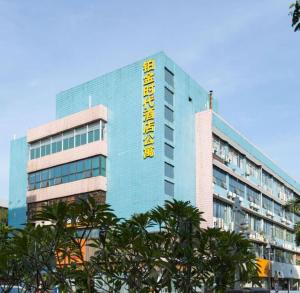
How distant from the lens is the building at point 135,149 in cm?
4503

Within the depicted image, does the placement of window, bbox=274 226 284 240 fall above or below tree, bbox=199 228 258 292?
above

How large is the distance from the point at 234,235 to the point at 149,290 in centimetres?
292

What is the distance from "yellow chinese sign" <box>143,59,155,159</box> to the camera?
44.7m

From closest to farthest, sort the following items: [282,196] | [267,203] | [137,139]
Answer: [137,139], [267,203], [282,196]

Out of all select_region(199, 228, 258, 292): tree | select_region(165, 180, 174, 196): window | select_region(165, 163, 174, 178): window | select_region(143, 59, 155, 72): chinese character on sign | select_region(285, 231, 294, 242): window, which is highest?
select_region(143, 59, 155, 72): chinese character on sign

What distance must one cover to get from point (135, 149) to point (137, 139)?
32.9 inches

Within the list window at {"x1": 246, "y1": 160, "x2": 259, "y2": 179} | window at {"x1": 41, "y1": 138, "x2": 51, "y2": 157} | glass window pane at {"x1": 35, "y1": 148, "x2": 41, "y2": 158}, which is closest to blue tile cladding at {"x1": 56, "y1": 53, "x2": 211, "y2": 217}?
window at {"x1": 41, "y1": 138, "x2": 51, "y2": 157}

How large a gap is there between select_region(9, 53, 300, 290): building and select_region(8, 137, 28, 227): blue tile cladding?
0.10 meters

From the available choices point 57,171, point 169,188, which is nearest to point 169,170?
point 169,188

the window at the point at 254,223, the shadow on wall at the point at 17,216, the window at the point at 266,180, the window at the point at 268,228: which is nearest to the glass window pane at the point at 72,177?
the shadow on wall at the point at 17,216

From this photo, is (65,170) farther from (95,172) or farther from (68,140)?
(95,172)

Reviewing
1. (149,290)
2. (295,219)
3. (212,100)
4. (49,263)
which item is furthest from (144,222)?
(295,219)

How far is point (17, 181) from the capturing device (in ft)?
185

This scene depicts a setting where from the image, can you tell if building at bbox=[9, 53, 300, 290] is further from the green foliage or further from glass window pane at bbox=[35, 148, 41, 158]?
the green foliage
